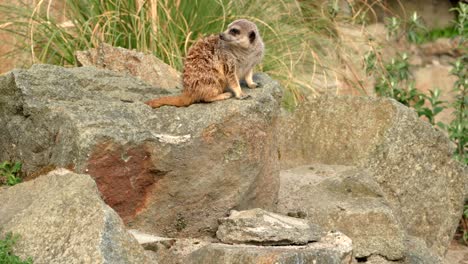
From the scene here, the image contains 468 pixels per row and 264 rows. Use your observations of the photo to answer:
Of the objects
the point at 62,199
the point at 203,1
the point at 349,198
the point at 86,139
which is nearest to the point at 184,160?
the point at 86,139

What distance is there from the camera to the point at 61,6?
690 centimetres

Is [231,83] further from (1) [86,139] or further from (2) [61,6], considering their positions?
(2) [61,6]

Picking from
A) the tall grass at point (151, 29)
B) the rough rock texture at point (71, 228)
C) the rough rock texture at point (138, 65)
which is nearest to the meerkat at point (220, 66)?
the rough rock texture at point (138, 65)

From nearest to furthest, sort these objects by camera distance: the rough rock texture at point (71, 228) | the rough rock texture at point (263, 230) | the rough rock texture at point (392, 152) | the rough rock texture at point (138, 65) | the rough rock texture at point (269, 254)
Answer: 1. the rough rock texture at point (71, 228)
2. the rough rock texture at point (269, 254)
3. the rough rock texture at point (263, 230)
4. the rough rock texture at point (392, 152)
5. the rough rock texture at point (138, 65)

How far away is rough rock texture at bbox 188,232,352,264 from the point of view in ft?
10.8

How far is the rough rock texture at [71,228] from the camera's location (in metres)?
3.05

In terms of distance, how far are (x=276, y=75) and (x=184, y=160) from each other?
2798mm

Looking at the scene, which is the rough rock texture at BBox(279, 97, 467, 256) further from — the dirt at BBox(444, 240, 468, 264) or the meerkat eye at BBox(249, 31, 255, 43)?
the meerkat eye at BBox(249, 31, 255, 43)

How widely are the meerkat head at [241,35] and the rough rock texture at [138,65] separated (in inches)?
29.4

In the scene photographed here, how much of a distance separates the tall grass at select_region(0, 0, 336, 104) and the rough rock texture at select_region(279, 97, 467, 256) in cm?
121

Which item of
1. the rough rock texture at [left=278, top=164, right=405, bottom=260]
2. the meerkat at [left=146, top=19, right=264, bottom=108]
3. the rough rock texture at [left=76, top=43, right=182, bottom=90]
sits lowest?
the rough rock texture at [left=278, top=164, right=405, bottom=260]

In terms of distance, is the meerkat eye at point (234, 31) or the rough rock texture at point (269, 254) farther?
the meerkat eye at point (234, 31)

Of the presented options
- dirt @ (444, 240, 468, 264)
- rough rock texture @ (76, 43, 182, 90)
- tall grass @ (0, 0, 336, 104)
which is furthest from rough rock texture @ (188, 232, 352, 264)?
tall grass @ (0, 0, 336, 104)

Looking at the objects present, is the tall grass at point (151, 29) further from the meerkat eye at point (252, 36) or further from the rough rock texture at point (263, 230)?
the rough rock texture at point (263, 230)
